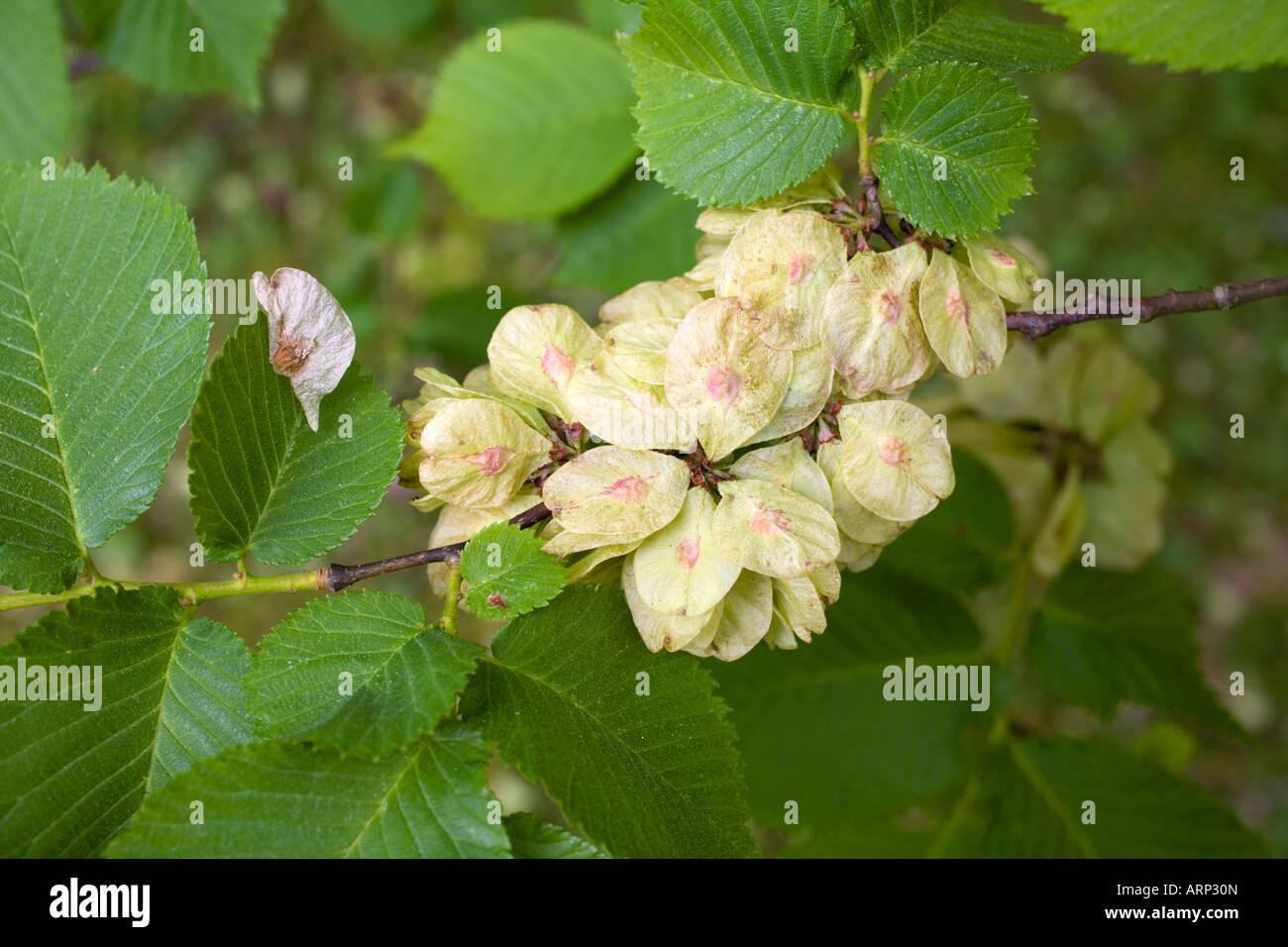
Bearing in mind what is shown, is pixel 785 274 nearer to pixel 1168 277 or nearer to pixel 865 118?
pixel 865 118

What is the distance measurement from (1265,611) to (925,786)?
7.93 ft

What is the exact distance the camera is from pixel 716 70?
1.26 m

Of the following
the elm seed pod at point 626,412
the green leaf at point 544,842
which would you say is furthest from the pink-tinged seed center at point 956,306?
the green leaf at point 544,842

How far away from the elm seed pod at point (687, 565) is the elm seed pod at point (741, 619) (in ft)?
0.23

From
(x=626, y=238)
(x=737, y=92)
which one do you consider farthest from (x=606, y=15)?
(x=737, y=92)

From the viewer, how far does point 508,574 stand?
1.14m

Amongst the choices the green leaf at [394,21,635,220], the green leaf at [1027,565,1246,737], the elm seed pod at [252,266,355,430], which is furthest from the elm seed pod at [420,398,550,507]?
the green leaf at [1027,565,1246,737]

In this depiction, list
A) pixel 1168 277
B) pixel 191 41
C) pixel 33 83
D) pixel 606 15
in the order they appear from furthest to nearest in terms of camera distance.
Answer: pixel 1168 277, pixel 606 15, pixel 191 41, pixel 33 83

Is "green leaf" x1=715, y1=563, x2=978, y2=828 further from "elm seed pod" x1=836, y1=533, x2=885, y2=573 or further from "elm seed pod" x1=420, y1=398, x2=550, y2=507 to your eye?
"elm seed pod" x1=420, y1=398, x2=550, y2=507

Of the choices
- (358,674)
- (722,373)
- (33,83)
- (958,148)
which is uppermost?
(33,83)

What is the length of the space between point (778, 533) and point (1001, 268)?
0.43 metres

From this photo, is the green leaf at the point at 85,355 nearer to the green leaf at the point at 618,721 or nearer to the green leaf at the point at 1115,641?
the green leaf at the point at 618,721

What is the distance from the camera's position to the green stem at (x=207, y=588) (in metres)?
1.23

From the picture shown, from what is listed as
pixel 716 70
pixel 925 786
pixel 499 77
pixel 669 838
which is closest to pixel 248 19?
pixel 499 77
